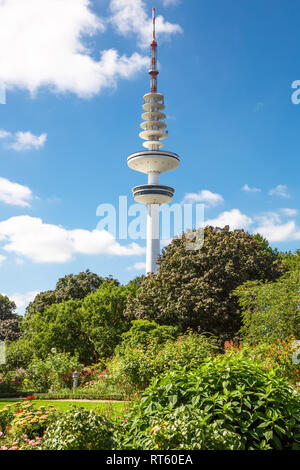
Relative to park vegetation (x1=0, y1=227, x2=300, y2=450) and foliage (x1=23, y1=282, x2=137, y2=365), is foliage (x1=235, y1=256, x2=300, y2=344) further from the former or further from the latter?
foliage (x1=23, y1=282, x2=137, y2=365)

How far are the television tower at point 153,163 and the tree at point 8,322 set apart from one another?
1955 centimetres

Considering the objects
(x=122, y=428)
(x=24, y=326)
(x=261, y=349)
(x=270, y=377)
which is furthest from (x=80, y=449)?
(x=24, y=326)

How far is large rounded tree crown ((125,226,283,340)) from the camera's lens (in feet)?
82.3

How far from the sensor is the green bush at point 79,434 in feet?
17.8

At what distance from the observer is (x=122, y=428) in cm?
624

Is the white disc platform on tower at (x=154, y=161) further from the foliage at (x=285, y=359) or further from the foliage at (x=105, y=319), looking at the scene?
the foliage at (x=285, y=359)

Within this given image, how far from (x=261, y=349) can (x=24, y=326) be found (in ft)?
100

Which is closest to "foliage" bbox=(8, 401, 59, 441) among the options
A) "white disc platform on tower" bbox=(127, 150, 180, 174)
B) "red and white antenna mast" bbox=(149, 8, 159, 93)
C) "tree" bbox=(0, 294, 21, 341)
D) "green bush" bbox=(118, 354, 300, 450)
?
"green bush" bbox=(118, 354, 300, 450)

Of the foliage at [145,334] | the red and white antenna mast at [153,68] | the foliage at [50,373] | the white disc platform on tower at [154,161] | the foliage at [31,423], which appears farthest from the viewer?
the white disc platform on tower at [154,161]

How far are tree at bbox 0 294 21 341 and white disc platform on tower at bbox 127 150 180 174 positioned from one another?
90.0 feet

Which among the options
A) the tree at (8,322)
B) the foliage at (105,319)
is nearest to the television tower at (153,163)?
the tree at (8,322)

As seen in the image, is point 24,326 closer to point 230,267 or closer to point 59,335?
point 59,335

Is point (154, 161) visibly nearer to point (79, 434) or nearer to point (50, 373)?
point (50, 373)
